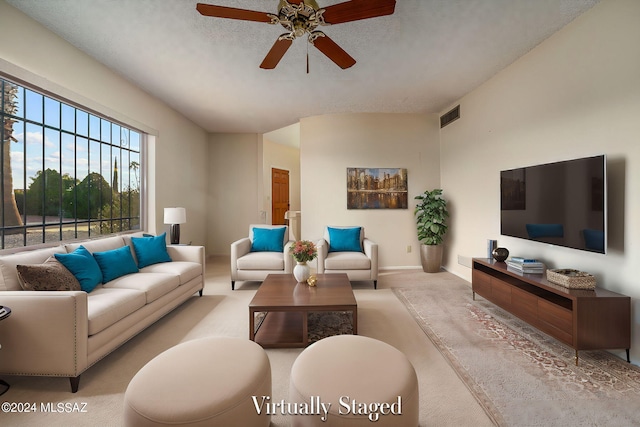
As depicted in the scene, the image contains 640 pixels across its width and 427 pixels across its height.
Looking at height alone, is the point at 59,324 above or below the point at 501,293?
above

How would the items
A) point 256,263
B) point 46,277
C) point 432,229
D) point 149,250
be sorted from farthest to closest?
point 432,229 → point 256,263 → point 149,250 → point 46,277

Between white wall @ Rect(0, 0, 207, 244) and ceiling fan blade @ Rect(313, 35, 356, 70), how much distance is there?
8.35ft

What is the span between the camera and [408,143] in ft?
17.0

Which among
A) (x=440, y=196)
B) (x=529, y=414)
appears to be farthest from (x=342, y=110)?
(x=529, y=414)

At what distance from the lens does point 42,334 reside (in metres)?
1.78

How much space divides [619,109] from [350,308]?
8.63 ft

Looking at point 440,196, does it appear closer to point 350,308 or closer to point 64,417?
point 350,308

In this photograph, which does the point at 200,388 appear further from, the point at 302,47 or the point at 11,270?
the point at 302,47

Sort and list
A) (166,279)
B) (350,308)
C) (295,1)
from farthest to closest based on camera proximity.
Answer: (166,279), (350,308), (295,1)

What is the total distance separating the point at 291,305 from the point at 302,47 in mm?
2561

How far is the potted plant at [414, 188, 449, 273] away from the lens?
4738mm

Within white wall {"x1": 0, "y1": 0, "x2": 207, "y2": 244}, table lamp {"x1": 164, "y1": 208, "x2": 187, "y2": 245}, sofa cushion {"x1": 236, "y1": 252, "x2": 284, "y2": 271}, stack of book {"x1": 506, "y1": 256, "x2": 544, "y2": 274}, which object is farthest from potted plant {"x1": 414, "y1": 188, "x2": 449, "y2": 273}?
white wall {"x1": 0, "y1": 0, "x2": 207, "y2": 244}

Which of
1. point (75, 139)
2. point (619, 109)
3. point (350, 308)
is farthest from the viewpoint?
point (75, 139)

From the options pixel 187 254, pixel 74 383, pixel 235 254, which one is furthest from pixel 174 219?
pixel 74 383
